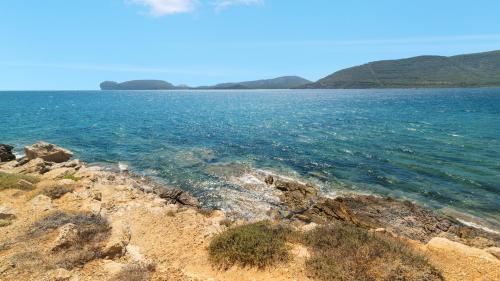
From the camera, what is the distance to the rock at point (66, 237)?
41.7 ft

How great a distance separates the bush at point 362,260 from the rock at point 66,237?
9656 millimetres

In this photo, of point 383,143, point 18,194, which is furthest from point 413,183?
point 18,194

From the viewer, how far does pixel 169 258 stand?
41.9 feet

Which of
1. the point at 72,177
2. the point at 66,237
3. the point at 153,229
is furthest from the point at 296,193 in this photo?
the point at 72,177

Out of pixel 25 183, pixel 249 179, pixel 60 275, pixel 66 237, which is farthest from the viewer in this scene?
pixel 249 179

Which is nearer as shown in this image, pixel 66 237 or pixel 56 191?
pixel 66 237

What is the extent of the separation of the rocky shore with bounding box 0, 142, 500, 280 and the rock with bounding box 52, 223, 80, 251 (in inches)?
1.6

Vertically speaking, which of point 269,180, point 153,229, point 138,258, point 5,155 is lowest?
point 269,180

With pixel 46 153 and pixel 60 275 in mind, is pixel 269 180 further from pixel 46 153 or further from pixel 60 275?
pixel 46 153

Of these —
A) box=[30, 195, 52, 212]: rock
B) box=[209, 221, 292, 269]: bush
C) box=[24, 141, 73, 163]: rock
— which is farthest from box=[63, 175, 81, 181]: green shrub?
box=[209, 221, 292, 269]: bush

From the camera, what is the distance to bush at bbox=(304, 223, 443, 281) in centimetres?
1045

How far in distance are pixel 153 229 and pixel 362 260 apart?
32.0 feet

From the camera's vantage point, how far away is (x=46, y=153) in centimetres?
3434

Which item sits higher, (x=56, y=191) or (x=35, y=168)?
(x=56, y=191)
